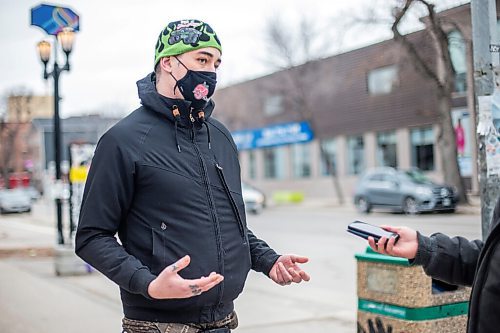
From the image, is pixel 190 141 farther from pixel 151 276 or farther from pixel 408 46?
pixel 408 46

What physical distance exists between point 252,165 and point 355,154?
38.4 feet

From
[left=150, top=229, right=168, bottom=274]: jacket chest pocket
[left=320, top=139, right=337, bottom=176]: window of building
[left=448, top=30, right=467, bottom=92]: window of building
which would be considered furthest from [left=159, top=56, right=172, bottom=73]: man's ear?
[left=320, top=139, right=337, bottom=176]: window of building

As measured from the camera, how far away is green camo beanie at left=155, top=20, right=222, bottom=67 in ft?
8.65

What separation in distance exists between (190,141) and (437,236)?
98 centimetres

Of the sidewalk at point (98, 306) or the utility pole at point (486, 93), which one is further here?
the sidewalk at point (98, 306)

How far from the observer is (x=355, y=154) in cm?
3925

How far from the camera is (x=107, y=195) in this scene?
8.02 ft

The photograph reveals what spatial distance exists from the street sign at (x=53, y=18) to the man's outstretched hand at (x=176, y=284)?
10.2 metres

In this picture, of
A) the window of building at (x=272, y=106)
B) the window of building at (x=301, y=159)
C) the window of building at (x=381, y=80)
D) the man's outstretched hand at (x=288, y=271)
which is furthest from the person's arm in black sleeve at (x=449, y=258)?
the window of building at (x=301, y=159)

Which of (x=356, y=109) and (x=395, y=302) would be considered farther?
(x=356, y=109)

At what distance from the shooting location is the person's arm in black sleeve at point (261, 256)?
9.25 feet

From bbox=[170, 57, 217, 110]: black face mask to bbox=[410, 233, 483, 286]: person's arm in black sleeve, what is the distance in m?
0.99

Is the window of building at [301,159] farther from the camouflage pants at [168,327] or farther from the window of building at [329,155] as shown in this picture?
the camouflage pants at [168,327]

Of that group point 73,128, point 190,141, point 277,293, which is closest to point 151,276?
point 190,141
